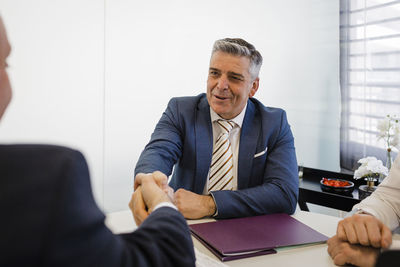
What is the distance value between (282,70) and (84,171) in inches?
137

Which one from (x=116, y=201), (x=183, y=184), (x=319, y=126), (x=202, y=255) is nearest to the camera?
(x=202, y=255)

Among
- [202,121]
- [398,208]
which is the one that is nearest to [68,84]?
[202,121]

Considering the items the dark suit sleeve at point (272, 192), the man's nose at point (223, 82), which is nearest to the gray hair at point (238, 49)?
the man's nose at point (223, 82)

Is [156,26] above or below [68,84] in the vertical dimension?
above

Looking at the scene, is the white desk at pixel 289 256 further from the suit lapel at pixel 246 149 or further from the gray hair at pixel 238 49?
the gray hair at pixel 238 49

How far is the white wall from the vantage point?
2559mm

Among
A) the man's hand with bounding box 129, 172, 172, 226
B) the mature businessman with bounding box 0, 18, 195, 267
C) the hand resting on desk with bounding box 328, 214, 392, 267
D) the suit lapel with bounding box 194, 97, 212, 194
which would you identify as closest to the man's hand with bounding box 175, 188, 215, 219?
the man's hand with bounding box 129, 172, 172, 226

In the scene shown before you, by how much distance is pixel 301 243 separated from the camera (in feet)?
3.94

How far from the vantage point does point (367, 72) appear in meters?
3.51

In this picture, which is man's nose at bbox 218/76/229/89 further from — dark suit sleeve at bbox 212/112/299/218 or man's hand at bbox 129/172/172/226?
man's hand at bbox 129/172/172/226

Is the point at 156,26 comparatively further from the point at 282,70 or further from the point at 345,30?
the point at 345,30

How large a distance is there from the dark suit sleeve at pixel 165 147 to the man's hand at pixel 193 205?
8.0 inches

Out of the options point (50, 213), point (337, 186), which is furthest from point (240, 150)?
point (50, 213)

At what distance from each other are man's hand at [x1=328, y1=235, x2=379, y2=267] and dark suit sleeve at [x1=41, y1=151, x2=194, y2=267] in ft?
2.00
